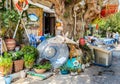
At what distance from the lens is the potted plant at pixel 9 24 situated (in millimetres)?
8047

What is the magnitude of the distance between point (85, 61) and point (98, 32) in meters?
18.2

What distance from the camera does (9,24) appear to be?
27.2ft

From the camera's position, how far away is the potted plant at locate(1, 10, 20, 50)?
8047 mm

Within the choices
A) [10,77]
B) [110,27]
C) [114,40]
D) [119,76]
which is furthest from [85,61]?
[110,27]

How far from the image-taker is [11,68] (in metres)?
7.41

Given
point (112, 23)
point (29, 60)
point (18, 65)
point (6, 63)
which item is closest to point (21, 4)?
point (29, 60)

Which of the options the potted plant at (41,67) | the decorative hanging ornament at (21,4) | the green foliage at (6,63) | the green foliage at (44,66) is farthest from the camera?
the decorative hanging ornament at (21,4)

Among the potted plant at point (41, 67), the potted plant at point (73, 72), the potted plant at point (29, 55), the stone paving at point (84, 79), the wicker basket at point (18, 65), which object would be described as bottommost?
the stone paving at point (84, 79)

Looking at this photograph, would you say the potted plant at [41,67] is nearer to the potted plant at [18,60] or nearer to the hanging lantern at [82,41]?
the potted plant at [18,60]

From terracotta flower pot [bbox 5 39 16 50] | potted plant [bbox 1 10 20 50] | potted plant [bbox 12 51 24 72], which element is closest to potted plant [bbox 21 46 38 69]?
potted plant [bbox 12 51 24 72]

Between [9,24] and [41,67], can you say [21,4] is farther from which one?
[41,67]

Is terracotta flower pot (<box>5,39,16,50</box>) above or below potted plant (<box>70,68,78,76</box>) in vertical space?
above

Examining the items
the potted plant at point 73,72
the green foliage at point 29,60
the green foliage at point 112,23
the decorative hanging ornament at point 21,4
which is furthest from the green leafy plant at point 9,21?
the green foliage at point 112,23

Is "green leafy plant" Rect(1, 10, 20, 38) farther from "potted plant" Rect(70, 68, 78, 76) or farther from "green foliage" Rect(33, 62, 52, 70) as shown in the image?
"potted plant" Rect(70, 68, 78, 76)
